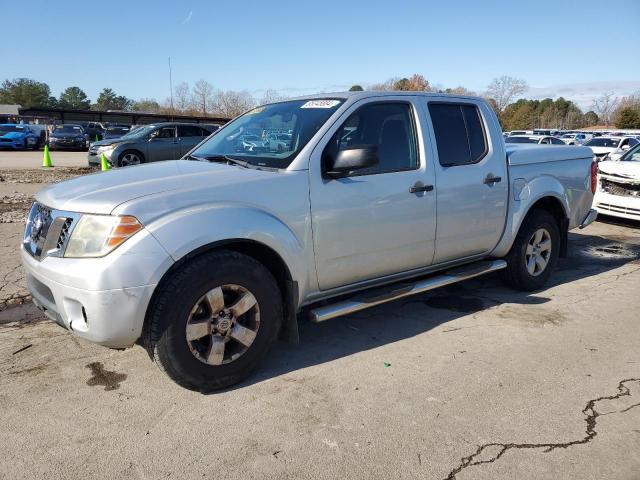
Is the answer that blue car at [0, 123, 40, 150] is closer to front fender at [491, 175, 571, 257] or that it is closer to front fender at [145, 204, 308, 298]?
front fender at [491, 175, 571, 257]

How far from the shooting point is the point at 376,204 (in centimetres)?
386

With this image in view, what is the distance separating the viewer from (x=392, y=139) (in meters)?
4.15

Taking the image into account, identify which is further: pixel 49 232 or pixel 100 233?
pixel 49 232

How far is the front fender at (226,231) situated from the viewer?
118 inches

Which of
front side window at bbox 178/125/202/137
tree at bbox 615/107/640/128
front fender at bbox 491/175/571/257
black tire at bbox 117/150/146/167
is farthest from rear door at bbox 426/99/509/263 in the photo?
tree at bbox 615/107/640/128

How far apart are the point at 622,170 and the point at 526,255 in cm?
495

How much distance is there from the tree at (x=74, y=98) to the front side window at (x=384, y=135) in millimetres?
105753

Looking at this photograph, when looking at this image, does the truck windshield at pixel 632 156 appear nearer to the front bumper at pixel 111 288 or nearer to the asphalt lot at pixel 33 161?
the front bumper at pixel 111 288

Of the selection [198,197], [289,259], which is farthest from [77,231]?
[289,259]

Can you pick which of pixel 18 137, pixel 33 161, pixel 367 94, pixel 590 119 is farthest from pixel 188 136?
pixel 590 119

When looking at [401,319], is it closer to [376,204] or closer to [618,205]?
[376,204]

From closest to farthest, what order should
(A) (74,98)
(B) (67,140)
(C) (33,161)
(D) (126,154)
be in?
1. (D) (126,154)
2. (C) (33,161)
3. (B) (67,140)
4. (A) (74,98)

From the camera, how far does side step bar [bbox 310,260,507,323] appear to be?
12.0 ft

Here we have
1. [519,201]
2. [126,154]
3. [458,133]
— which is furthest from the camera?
[126,154]
